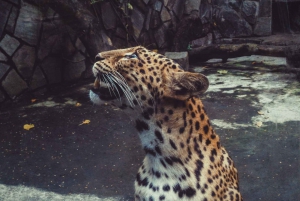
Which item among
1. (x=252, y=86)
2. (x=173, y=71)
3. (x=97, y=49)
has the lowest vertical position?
(x=252, y=86)

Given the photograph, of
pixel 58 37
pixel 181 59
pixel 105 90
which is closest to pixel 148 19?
pixel 181 59

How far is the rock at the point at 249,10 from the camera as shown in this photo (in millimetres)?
13148

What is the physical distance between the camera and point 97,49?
8305mm

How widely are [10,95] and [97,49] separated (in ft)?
5.35

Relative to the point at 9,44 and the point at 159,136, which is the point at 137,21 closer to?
the point at 9,44

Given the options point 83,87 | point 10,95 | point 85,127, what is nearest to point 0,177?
point 85,127

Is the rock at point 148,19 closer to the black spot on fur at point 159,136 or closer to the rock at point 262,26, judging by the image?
the rock at point 262,26

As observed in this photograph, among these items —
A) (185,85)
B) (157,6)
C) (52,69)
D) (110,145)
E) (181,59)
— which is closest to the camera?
(185,85)

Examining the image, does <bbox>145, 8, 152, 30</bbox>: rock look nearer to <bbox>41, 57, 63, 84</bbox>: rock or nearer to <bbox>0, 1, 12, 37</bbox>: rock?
<bbox>41, 57, 63, 84</bbox>: rock

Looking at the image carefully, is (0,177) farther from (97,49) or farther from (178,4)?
(178,4)

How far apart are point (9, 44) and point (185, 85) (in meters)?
5.53

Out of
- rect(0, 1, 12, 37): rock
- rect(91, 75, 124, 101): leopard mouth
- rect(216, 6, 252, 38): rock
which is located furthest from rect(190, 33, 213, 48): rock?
rect(91, 75, 124, 101): leopard mouth

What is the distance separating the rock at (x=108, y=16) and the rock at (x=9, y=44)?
6.76 feet

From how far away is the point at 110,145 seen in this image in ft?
19.1
